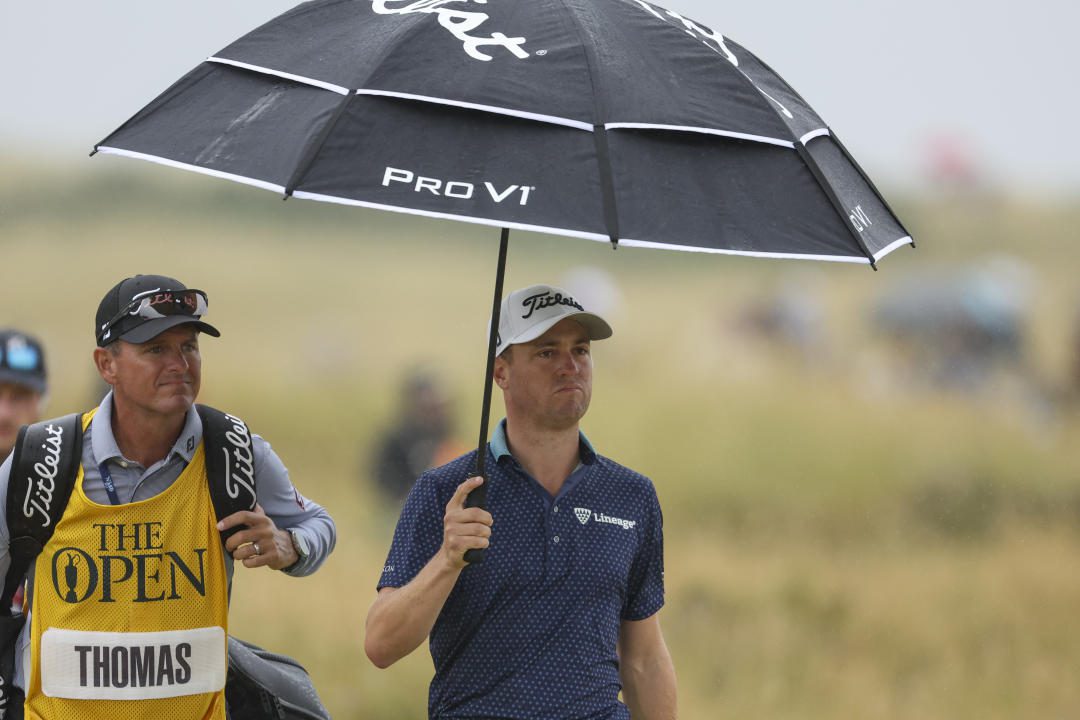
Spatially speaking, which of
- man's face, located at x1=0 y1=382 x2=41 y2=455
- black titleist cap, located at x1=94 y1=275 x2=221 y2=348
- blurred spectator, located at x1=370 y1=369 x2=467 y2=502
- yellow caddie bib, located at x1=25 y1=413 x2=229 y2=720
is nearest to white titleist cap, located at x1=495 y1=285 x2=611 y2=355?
black titleist cap, located at x1=94 y1=275 x2=221 y2=348

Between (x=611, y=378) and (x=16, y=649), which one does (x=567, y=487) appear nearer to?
(x=16, y=649)

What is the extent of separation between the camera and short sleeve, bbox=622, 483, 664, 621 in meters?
3.34

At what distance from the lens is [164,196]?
28.7ft

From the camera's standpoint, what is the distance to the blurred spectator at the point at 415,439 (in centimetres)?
815

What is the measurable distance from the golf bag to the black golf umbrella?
0.56 m

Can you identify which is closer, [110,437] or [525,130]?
[525,130]

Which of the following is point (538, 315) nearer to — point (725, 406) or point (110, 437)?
point (110, 437)

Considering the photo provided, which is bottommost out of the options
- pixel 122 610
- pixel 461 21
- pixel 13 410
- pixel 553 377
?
pixel 122 610

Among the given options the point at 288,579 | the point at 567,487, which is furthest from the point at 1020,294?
the point at 567,487

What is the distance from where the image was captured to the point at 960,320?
28.7 ft

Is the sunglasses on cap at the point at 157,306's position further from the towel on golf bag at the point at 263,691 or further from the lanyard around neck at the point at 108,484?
the towel on golf bag at the point at 263,691

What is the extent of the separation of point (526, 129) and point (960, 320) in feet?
21.4

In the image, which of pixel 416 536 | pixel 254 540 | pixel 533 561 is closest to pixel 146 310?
pixel 254 540

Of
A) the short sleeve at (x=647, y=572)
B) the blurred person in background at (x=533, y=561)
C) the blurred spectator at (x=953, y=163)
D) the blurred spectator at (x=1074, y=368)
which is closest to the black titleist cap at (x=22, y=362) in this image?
the blurred person in background at (x=533, y=561)
